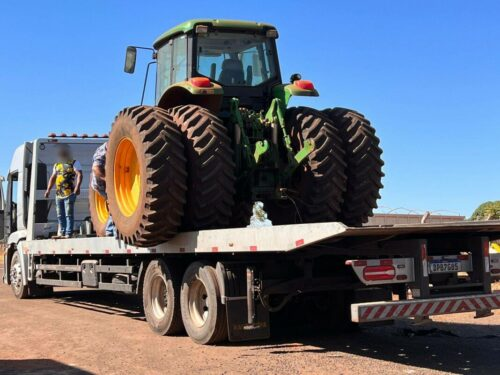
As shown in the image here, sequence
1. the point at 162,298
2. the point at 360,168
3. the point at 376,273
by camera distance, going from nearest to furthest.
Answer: the point at 376,273
the point at 360,168
the point at 162,298

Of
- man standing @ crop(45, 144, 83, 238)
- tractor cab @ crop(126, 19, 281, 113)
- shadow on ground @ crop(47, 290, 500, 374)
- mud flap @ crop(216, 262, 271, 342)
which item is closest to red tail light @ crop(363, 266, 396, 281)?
shadow on ground @ crop(47, 290, 500, 374)

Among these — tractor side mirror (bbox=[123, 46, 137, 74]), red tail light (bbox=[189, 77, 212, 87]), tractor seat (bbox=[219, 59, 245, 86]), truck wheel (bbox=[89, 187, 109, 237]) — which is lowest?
truck wheel (bbox=[89, 187, 109, 237])

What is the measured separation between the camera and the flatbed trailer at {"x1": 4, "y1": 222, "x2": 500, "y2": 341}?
19.7ft

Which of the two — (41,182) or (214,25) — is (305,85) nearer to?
(214,25)

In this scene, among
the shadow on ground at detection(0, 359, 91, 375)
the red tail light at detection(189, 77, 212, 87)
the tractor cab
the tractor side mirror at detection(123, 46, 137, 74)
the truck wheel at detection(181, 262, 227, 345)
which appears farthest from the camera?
the tractor side mirror at detection(123, 46, 137, 74)

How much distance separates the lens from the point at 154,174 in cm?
723

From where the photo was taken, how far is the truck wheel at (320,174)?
7629 millimetres

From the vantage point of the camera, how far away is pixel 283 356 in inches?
271

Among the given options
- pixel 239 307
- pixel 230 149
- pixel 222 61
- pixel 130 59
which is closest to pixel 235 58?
pixel 222 61

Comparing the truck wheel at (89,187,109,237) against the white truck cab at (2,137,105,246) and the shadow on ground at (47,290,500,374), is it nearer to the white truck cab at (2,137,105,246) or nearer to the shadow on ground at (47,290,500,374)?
the white truck cab at (2,137,105,246)

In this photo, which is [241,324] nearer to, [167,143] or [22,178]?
[167,143]

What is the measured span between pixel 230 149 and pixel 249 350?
2.33 m

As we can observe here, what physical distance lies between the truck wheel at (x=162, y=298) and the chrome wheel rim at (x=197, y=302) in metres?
0.29

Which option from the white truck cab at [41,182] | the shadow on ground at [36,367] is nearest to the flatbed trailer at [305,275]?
the shadow on ground at [36,367]
